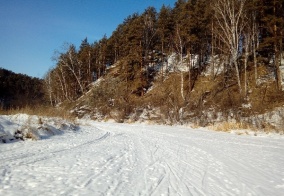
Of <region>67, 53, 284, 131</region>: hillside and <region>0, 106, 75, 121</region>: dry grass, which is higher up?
<region>67, 53, 284, 131</region>: hillside

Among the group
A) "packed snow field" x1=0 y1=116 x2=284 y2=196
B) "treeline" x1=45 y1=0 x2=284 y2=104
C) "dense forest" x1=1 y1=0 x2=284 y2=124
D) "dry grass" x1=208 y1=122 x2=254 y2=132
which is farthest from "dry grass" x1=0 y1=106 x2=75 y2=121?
"treeline" x1=45 y1=0 x2=284 y2=104

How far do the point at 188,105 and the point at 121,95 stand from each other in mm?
14473

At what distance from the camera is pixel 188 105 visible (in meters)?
24.4

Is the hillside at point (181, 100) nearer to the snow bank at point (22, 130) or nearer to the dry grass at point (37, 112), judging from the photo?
the dry grass at point (37, 112)

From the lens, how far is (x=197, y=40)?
3391cm

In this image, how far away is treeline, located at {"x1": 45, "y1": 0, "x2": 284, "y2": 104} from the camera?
84.0 ft

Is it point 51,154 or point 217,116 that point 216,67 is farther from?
point 51,154

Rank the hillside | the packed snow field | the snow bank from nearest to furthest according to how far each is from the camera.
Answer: the packed snow field < the snow bank < the hillside

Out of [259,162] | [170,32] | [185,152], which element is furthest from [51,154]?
[170,32]

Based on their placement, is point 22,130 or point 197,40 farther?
point 197,40

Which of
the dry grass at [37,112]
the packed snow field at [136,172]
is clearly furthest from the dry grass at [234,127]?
the dry grass at [37,112]

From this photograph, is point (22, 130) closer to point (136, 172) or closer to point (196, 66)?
point (136, 172)

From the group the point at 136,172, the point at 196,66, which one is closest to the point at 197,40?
the point at 196,66

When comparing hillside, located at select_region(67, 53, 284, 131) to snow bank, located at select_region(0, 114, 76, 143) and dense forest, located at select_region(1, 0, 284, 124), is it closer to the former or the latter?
dense forest, located at select_region(1, 0, 284, 124)
